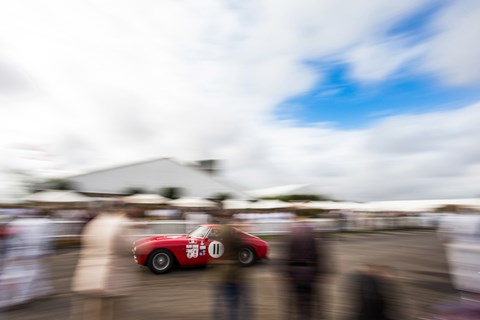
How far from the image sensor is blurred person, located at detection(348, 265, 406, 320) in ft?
9.15

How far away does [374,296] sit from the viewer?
111 inches

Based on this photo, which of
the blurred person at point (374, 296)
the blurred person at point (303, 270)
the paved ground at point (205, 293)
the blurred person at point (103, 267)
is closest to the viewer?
the blurred person at point (374, 296)

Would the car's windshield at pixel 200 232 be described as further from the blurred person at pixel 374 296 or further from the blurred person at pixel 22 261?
the blurred person at pixel 374 296

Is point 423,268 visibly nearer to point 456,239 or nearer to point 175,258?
point 456,239

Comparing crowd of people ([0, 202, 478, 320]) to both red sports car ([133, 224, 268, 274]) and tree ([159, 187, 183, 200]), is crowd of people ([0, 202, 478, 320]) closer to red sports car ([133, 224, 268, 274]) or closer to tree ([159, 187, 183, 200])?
red sports car ([133, 224, 268, 274])

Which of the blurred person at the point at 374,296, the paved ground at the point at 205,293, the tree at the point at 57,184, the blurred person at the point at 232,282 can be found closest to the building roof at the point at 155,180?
the tree at the point at 57,184

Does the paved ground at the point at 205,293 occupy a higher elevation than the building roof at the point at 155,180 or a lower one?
lower

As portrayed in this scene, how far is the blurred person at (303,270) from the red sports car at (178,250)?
4232 mm

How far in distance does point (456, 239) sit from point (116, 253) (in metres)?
5.58

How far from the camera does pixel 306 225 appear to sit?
3889mm

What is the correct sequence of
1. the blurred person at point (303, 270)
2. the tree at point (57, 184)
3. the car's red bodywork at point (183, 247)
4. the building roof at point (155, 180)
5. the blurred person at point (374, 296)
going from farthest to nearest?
the building roof at point (155, 180)
the tree at point (57, 184)
the car's red bodywork at point (183, 247)
the blurred person at point (303, 270)
the blurred person at point (374, 296)

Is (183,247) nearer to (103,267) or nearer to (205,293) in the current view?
(205,293)

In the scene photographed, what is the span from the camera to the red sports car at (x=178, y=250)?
8250 mm

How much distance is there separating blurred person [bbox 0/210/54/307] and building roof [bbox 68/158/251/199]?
36.4 metres
